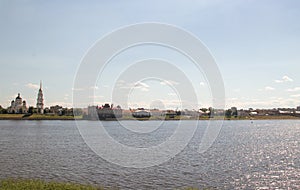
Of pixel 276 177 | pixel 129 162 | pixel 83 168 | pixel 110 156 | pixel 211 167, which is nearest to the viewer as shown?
pixel 276 177

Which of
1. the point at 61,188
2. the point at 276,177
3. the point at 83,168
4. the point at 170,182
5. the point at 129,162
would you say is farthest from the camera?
the point at 129,162

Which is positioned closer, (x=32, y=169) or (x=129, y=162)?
(x=32, y=169)

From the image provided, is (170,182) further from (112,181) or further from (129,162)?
(129,162)

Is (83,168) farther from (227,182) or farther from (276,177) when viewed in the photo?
(276,177)

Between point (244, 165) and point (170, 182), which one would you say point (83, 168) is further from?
point (244, 165)

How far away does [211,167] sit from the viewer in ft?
148

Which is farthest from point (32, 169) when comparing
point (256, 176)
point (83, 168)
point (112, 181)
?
point (256, 176)

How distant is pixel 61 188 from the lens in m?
28.5

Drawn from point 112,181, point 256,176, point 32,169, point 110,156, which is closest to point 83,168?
point 32,169

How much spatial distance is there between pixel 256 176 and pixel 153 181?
12834 mm

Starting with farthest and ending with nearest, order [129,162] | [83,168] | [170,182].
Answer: [129,162] < [83,168] < [170,182]

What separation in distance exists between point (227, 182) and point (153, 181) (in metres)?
7.78

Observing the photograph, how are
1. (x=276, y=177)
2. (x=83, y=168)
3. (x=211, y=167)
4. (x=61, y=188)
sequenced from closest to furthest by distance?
(x=61, y=188)
(x=276, y=177)
(x=83, y=168)
(x=211, y=167)

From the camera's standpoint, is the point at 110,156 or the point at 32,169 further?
the point at 110,156
